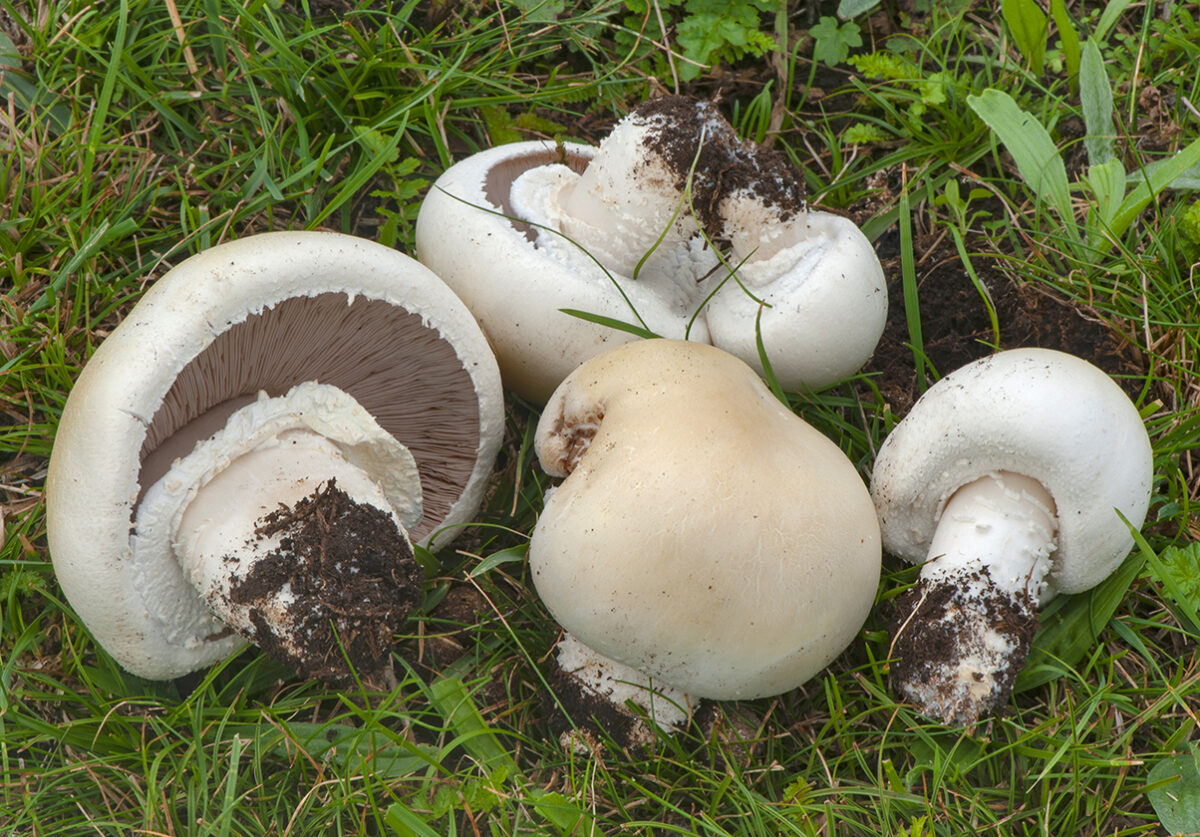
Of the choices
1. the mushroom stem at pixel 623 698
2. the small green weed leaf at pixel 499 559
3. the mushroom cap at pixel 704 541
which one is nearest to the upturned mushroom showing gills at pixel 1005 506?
the mushroom cap at pixel 704 541

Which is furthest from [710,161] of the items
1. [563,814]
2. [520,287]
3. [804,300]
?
[563,814]

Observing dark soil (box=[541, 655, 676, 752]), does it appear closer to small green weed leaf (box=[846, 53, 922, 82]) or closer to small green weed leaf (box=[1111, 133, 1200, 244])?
small green weed leaf (box=[1111, 133, 1200, 244])

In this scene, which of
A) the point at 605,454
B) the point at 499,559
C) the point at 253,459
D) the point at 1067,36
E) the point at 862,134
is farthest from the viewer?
the point at 862,134

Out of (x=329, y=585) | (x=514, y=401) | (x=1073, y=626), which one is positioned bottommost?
(x=1073, y=626)

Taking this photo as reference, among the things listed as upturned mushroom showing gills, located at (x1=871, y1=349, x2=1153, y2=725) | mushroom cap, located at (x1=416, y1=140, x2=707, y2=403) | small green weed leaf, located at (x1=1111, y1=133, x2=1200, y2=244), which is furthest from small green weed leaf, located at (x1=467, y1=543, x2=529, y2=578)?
small green weed leaf, located at (x1=1111, y1=133, x2=1200, y2=244)

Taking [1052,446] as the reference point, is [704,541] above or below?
above

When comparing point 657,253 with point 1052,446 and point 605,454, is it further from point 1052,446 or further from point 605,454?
point 1052,446

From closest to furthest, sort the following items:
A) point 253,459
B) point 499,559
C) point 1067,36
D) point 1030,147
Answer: point 253,459
point 499,559
point 1030,147
point 1067,36

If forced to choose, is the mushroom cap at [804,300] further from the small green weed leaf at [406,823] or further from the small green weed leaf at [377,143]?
the small green weed leaf at [406,823]
